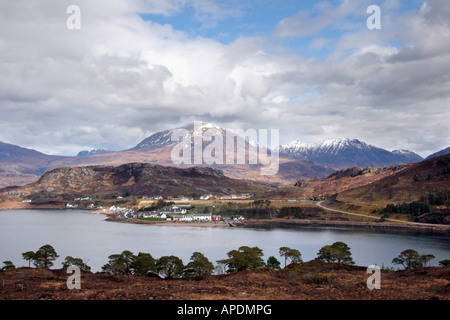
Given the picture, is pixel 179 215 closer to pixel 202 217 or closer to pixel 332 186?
pixel 202 217

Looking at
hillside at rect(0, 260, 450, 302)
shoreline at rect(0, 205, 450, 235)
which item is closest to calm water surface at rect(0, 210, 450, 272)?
shoreline at rect(0, 205, 450, 235)

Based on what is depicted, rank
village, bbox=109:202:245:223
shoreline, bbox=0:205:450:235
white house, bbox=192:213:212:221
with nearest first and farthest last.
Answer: shoreline, bbox=0:205:450:235 < white house, bbox=192:213:212:221 < village, bbox=109:202:245:223

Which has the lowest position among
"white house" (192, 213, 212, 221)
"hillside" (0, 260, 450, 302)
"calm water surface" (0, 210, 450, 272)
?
"calm water surface" (0, 210, 450, 272)

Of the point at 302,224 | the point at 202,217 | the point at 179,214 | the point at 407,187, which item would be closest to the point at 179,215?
the point at 179,214

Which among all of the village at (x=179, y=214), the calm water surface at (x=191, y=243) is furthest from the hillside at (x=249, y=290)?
the village at (x=179, y=214)

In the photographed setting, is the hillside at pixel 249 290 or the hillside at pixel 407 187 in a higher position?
the hillside at pixel 407 187

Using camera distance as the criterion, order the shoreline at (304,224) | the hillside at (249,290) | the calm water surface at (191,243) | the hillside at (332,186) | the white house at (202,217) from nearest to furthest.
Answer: the hillside at (249,290) → the calm water surface at (191,243) → the shoreline at (304,224) → the white house at (202,217) → the hillside at (332,186)

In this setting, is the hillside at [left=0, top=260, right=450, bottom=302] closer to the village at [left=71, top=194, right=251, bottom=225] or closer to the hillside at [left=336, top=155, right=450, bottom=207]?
the village at [left=71, top=194, right=251, bottom=225]

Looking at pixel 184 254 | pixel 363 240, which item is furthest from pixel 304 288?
pixel 363 240

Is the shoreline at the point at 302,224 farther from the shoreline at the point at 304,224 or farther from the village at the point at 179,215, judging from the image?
the village at the point at 179,215

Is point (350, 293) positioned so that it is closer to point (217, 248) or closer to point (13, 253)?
point (217, 248)
